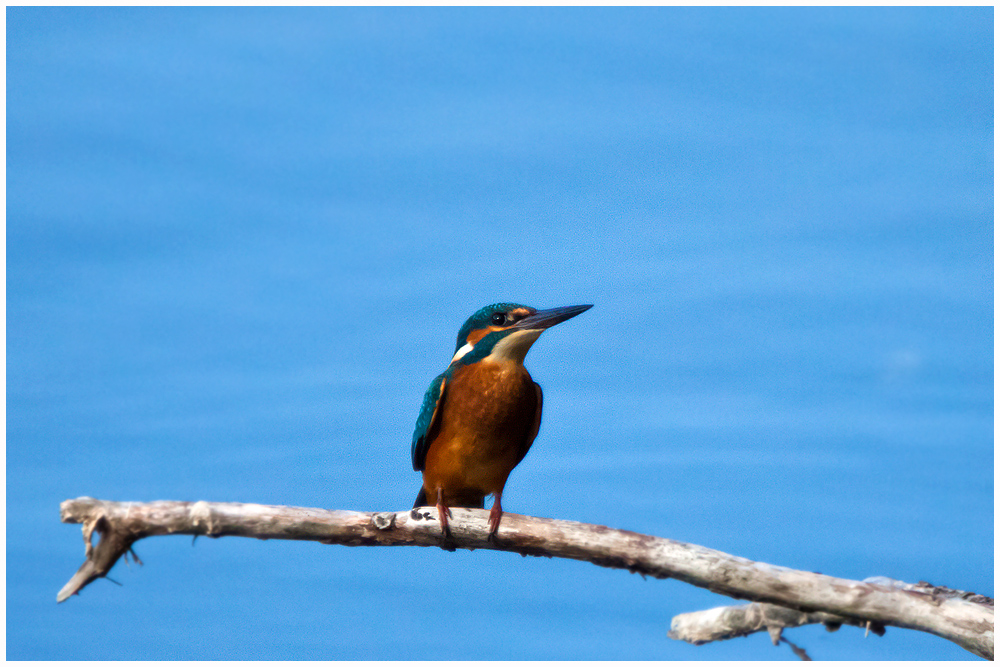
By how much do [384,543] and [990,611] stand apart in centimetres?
165

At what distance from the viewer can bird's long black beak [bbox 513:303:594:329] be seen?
318 cm

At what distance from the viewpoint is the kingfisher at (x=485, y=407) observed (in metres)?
3.18

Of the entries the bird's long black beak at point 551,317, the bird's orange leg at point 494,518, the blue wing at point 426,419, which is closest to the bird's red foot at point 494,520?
the bird's orange leg at point 494,518

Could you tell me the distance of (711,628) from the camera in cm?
312

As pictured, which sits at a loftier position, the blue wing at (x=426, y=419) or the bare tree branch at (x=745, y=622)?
the blue wing at (x=426, y=419)

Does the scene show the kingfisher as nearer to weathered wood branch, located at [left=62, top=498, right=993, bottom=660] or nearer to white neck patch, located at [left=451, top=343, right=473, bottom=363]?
white neck patch, located at [left=451, top=343, right=473, bottom=363]

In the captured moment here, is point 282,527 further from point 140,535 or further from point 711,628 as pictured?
point 711,628

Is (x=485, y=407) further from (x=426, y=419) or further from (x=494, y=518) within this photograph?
(x=494, y=518)

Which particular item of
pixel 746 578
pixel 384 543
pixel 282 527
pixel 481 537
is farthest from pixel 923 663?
pixel 282 527

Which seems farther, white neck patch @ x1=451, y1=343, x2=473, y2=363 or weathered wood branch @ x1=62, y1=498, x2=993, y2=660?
white neck patch @ x1=451, y1=343, x2=473, y2=363

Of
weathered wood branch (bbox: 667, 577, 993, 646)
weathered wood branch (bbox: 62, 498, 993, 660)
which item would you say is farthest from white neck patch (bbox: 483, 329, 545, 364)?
weathered wood branch (bbox: 667, 577, 993, 646)

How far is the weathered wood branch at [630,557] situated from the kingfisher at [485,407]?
0.35 meters

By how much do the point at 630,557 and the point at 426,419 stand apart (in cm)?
80

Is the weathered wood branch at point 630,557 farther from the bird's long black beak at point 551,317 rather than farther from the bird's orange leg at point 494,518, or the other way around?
the bird's long black beak at point 551,317
